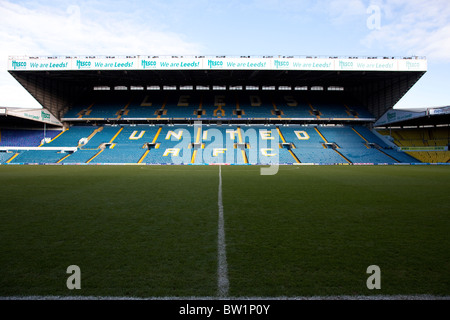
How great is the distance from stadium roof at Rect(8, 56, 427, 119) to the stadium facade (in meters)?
0.13

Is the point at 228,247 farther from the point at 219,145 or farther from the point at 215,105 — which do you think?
the point at 215,105

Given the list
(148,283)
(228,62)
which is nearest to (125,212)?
(148,283)

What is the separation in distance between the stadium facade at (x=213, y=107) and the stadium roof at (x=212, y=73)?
129mm

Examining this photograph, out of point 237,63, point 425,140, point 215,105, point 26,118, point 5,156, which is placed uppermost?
point 237,63

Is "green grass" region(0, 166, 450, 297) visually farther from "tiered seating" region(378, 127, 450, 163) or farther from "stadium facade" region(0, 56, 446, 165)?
"tiered seating" region(378, 127, 450, 163)

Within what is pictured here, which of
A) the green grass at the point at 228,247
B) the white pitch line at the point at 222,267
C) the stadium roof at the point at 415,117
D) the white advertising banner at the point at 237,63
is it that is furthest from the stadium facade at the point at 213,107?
the white pitch line at the point at 222,267

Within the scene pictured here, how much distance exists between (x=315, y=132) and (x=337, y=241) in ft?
129

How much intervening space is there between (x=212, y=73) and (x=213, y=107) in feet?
18.8

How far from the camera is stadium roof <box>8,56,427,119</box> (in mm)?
35094

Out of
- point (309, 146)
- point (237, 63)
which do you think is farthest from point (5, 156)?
point (309, 146)

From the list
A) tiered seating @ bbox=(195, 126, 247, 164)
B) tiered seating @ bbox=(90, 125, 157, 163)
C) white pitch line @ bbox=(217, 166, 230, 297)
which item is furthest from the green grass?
tiered seating @ bbox=(90, 125, 157, 163)

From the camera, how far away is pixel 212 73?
131 feet

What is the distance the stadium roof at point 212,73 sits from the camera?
3509cm

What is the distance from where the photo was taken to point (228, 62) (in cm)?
3584
